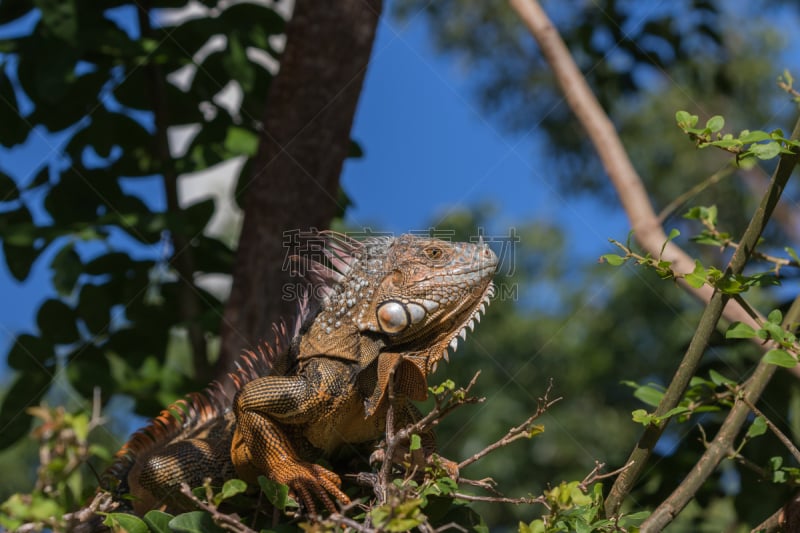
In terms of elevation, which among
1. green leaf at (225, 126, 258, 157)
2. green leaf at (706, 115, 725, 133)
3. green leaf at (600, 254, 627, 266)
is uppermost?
green leaf at (225, 126, 258, 157)

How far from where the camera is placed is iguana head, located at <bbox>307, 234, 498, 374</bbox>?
2.50 m

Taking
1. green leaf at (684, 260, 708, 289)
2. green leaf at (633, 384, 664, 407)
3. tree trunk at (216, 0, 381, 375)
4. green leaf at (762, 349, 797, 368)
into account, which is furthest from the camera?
tree trunk at (216, 0, 381, 375)

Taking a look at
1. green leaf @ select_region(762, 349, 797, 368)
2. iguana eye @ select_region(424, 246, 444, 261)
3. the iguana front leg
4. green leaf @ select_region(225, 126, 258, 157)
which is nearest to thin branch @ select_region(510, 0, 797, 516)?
A: green leaf @ select_region(762, 349, 797, 368)

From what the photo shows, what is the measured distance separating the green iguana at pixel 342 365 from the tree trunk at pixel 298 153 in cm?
132

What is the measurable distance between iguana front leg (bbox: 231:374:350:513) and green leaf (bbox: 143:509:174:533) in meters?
0.32

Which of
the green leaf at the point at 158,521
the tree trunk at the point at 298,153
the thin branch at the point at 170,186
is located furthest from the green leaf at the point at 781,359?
the thin branch at the point at 170,186

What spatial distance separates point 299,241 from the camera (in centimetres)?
388

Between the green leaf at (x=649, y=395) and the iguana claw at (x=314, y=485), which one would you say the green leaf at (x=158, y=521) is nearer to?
the iguana claw at (x=314, y=485)

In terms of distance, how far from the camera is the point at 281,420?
247 cm

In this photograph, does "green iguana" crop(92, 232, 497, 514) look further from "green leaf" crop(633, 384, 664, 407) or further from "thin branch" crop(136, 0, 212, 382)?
"thin branch" crop(136, 0, 212, 382)

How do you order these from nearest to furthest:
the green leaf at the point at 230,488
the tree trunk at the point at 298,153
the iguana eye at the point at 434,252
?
the green leaf at the point at 230,488, the iguana eye at the point at 434,252, the tree trunk at the point at 298,153

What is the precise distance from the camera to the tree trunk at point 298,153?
407 centimetres

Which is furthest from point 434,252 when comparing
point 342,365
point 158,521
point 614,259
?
point 158,521

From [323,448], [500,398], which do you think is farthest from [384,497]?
[500,398]
